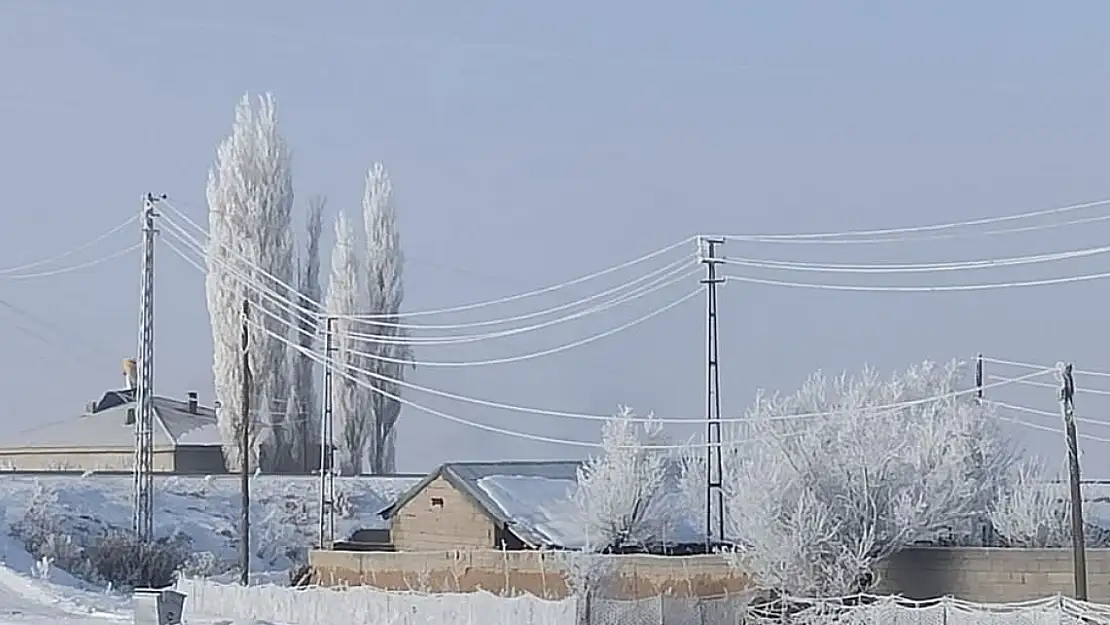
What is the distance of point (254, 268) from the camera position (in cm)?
6581

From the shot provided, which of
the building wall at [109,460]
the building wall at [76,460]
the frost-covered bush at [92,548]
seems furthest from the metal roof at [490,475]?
the building wall at [76,460]

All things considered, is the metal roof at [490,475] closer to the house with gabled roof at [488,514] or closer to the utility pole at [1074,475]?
the house with gabled roof at [488,514]

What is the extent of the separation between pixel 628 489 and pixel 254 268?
94.4ft

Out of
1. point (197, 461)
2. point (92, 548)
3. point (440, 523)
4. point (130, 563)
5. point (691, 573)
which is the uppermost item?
point (197, 461)

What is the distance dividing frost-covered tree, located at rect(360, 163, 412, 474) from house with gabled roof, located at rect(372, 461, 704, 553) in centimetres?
2004

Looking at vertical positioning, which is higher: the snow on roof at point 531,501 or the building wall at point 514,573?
the snow on roof at point 531,501

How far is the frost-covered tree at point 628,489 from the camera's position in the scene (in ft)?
135

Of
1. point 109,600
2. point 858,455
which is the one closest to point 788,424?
point 858,455

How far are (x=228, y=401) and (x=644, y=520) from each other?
2613 cm

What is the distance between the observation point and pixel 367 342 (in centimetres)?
6819

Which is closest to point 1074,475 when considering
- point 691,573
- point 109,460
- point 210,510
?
point 691,573

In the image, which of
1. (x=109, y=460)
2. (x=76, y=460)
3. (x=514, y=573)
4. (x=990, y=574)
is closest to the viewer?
(x=990, y=574)

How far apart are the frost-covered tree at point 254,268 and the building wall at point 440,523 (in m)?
17.3

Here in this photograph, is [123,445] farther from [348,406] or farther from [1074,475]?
[1074,475]
